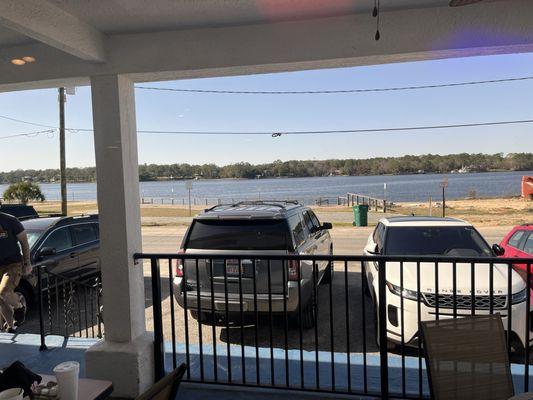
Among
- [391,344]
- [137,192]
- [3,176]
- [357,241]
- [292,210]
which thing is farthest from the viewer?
[3,176]

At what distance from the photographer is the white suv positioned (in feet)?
16.1

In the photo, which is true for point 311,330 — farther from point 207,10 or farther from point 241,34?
point 207,10

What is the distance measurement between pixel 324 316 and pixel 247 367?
119 inches

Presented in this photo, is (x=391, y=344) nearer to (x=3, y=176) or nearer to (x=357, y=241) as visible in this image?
(x=357, y=241)

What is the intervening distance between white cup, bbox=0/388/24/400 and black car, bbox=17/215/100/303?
6.06m

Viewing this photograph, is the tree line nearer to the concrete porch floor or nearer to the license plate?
the license plate

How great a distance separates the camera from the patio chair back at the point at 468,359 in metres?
2.43

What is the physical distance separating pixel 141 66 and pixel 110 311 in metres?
1.99

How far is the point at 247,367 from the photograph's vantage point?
4.09m

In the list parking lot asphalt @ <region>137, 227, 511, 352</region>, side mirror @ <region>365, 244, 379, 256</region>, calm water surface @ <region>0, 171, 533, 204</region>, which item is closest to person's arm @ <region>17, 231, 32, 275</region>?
parking lot asphalt @ <region>137, 227, 511, 352</region>

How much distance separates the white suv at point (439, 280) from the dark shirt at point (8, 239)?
4.28 metres

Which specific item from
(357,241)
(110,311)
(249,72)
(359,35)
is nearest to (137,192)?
(110,311)

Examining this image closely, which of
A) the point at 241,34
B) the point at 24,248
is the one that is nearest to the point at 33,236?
the point at 24,248

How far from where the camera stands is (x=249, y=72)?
11.8 ft
